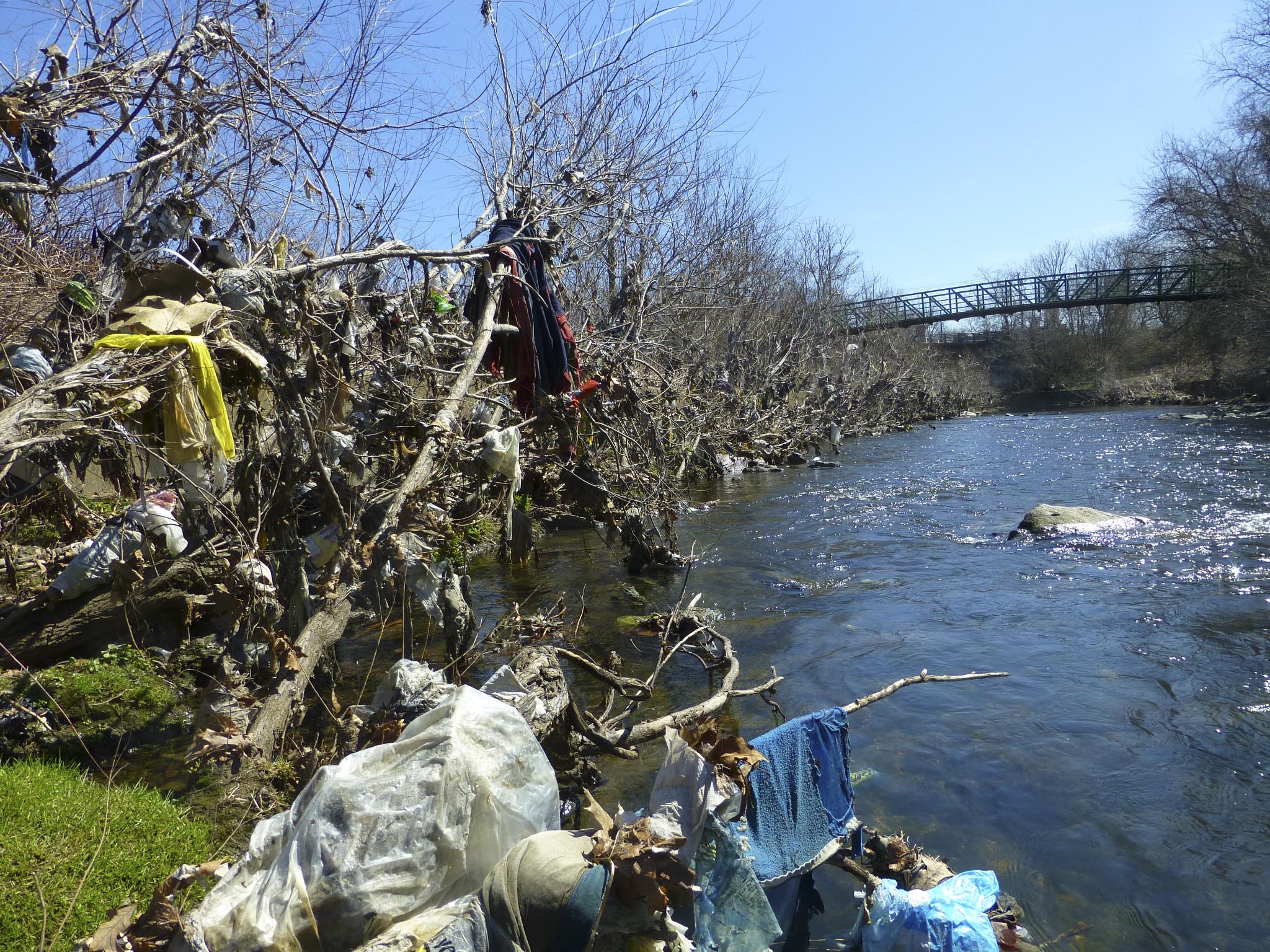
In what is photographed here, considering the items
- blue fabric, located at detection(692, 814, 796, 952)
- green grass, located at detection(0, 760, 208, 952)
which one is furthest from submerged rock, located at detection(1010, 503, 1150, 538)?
green grass, located at detection(0, 760, 208, 952)

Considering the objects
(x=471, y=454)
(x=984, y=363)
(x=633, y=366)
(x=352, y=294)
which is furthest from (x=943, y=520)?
(x=984, y=363)

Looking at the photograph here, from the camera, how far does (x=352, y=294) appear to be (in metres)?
4.61

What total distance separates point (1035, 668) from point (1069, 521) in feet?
15.7

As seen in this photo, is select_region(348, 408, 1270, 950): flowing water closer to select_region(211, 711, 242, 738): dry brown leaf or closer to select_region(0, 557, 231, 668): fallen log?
select_region(211, 711, 242, 738): dry brown leaf

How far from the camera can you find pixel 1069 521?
9.70 m

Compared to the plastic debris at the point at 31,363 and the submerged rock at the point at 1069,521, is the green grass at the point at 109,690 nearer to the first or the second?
the plastic debris at the point at 31,363

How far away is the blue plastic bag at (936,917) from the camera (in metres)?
2.52

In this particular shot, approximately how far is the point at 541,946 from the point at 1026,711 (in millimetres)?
3801

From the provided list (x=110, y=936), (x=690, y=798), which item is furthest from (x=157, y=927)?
(x=690, y=798)

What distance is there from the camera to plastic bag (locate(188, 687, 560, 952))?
2.23 metres

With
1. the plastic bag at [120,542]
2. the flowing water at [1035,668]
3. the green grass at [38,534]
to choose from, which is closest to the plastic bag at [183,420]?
the plastic bag at [120,542]

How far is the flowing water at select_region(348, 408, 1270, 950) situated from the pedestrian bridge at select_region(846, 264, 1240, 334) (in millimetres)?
20679

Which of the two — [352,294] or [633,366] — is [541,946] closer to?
[352,294]

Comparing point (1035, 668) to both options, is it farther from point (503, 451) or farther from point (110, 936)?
point (110, 936)
